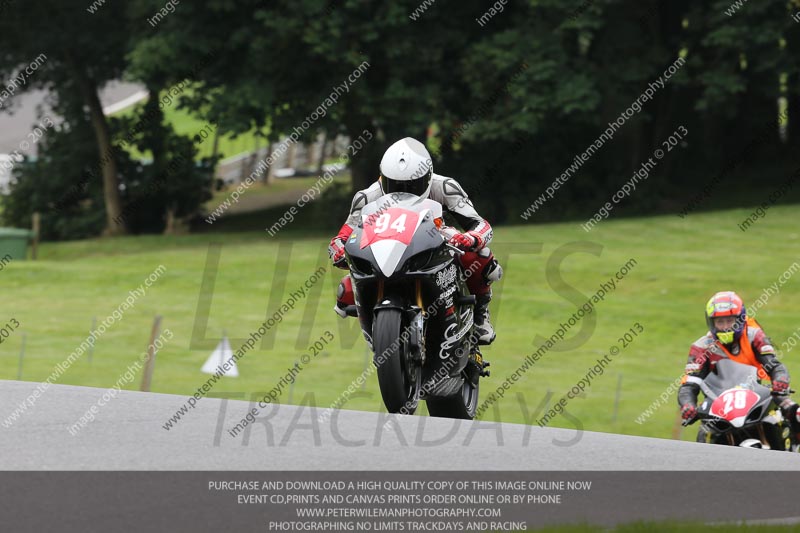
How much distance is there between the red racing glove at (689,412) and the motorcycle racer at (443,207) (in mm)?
2000

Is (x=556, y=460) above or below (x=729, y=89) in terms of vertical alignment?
above

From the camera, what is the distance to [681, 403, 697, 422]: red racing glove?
33.6ft

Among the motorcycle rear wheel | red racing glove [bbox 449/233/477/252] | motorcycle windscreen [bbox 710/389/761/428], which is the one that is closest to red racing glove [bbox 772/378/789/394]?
motorcycle windscreen [bbox 710/389/761/428]

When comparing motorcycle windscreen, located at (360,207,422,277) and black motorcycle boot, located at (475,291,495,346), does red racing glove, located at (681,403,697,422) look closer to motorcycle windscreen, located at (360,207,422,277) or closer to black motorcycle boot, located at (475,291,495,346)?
black motorcycle boot, located at (475,291,495,346)

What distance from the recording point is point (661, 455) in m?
7.32

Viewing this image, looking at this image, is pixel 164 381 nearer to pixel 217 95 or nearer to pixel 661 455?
pixel 661 455

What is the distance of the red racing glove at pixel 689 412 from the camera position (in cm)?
1023

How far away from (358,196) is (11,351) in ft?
49.7

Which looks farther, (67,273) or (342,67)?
(342,67)

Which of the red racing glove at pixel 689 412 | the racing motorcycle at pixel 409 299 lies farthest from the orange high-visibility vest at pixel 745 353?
the racing motorcycle at pixel 409 299

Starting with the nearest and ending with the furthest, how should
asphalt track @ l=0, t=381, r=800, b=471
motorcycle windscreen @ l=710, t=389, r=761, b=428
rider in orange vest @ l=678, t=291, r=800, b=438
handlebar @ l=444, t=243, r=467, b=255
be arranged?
asphalt track @ l=0, t=381, r=800, b=471, handlebar @ l=444, t=243, r=467, b=255, motorcycle windscreen @ l=710, t=389, r=761, b=428, rider in orange vest @ l=678, t=291, r=800, b=438

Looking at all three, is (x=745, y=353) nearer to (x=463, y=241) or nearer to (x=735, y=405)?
(x=735, y=405)

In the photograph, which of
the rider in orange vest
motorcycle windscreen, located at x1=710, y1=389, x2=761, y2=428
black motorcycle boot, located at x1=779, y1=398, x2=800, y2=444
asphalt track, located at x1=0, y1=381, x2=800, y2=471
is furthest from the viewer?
the rider in orange vest

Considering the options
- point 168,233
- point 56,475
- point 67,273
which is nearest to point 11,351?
point 67,273
